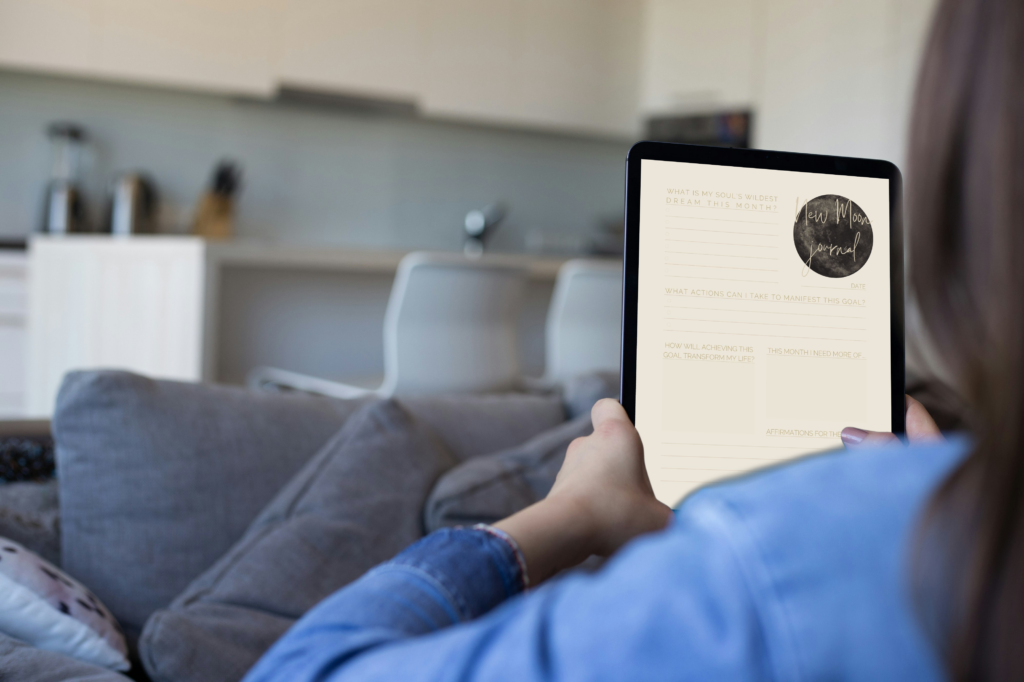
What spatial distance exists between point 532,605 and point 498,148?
4.67 m

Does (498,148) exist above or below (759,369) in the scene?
above

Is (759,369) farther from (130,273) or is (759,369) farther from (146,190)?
(146,190)

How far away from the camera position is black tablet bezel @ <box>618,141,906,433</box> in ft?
2.14

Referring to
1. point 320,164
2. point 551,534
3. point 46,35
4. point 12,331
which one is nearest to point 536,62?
point 320,164

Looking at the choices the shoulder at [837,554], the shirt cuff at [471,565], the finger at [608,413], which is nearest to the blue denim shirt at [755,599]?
the shoulder at [837,554]

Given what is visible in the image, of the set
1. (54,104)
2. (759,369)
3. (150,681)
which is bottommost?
(150,681)

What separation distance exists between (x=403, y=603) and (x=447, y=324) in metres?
2.23

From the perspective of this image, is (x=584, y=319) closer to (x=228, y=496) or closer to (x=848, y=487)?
(x=228, y=496)

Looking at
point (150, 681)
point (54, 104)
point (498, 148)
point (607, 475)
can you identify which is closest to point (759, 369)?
point (607, 475)

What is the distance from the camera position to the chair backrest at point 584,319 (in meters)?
2.96

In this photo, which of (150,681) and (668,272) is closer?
(668,272)

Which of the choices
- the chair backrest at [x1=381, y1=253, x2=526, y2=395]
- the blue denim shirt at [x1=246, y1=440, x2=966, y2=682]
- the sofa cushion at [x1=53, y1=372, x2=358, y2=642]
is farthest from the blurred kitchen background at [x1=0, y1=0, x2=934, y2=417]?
the blue denim shirt at [x1=246, y1=440, x2=966, y2=682]

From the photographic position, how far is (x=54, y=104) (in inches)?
151

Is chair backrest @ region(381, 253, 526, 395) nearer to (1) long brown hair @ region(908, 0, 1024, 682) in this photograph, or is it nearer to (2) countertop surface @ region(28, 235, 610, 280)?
(2) countertop surface @ region(28, 235, 610, 280)
